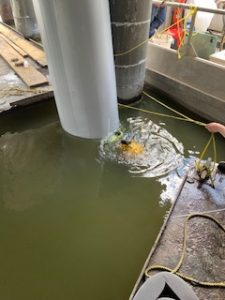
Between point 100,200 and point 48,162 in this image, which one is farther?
point 48,162

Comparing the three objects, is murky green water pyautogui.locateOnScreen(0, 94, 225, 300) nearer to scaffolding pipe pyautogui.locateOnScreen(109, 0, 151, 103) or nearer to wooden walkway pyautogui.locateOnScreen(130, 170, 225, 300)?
wooden walkway pyautogui.locateOnScreen(130, 170, 225, 300)

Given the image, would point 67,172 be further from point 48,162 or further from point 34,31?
point 34,31

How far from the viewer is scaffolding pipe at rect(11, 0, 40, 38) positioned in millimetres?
5156

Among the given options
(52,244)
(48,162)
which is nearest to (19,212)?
(52,244)

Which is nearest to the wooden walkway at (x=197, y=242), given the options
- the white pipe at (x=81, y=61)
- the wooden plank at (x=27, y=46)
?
the white pipe at (x=81, y=61)

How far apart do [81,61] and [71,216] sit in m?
1.46

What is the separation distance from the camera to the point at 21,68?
158 inches

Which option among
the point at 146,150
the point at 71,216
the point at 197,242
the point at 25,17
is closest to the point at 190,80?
the point at 146,150

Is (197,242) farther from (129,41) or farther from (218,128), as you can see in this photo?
(129,41)

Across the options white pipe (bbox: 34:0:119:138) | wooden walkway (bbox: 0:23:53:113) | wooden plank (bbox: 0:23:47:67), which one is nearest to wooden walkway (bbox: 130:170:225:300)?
white pipe (bbox: 34:0:119:138)

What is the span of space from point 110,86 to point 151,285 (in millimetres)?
2017

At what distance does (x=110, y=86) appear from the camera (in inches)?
110

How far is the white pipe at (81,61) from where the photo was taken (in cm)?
220

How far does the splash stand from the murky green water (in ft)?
0.27
